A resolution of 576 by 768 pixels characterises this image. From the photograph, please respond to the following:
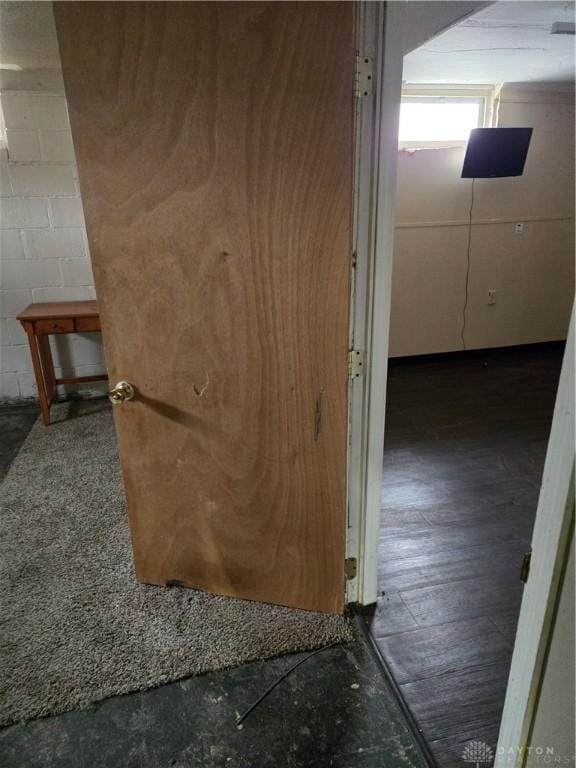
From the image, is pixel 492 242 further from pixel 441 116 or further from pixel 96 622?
pixel 96 622

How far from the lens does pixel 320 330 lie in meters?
1.38

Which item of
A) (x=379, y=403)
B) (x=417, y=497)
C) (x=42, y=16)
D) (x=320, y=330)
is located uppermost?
(x=42, y=16)

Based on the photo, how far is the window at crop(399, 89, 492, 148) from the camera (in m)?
3.70

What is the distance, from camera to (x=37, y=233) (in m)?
3.25

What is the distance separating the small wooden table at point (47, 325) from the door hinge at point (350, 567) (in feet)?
7.07

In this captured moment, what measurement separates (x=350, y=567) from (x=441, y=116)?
11.7ft

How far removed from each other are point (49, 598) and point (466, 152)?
3.96 meters

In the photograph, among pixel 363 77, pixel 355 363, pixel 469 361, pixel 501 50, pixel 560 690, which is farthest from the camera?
pixel 469 361

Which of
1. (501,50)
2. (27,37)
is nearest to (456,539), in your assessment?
(501,50)

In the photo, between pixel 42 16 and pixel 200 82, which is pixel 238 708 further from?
pixel 42 16

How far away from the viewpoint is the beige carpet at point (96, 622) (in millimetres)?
1528

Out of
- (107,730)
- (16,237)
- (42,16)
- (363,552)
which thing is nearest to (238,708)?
(107,730)

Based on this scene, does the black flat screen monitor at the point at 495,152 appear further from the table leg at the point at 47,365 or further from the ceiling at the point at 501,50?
the table leg at the point at 47,365

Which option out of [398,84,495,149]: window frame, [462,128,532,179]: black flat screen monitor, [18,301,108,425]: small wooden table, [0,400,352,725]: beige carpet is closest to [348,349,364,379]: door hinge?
[0,400,352,725]: beige carpet
